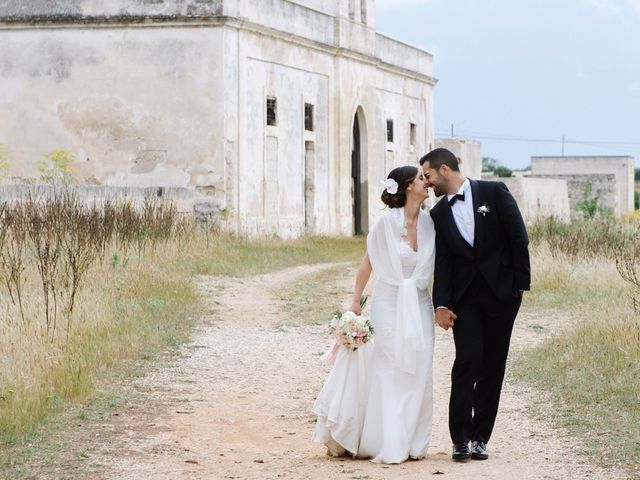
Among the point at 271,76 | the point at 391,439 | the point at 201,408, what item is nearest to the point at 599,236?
the point at 271,76

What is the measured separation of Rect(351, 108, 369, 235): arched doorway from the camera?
35125 mm

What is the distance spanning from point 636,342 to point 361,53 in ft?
78.8

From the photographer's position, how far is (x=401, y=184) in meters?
7.82

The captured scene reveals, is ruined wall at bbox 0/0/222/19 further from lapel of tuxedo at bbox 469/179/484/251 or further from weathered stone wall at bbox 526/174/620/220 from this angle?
weathered stone wall at bbox 526/174/620/220

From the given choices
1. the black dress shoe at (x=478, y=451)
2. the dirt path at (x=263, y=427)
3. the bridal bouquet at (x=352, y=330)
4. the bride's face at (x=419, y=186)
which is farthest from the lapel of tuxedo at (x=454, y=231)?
the dirt path at (x=263, y=427)

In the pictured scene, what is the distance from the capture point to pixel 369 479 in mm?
7000

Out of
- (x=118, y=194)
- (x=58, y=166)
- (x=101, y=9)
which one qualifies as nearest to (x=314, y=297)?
(x=118, y=194)

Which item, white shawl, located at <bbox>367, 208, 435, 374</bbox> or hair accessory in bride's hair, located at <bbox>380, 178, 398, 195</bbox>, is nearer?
white shawl, located at <bbox>367, 208, 435, 374</bbox>

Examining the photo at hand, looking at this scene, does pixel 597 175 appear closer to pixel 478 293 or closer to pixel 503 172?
pixel 503 172

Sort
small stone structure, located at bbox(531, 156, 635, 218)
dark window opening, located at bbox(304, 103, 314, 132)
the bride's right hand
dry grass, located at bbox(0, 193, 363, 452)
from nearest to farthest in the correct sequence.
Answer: the bride's right hand, dry grass, located at bbox(0, 193, 363, 452), dark window opening, located at bbox(304, 103, 314, 132), small stone structure, located at bbox(531, 156, 635, 218)

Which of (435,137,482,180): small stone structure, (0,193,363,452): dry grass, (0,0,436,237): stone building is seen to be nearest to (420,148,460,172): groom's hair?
(0,193,363,452): dry grass

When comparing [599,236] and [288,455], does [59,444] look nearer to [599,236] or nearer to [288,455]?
[288,455]

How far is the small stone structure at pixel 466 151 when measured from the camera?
4369cm

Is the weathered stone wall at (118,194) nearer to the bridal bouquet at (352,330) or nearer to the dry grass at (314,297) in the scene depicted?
the dry grass at (314,297)
